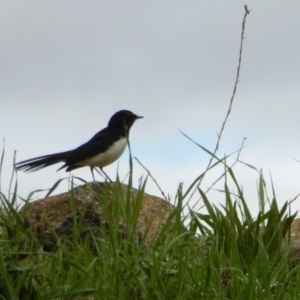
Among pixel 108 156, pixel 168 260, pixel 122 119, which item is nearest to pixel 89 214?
pixel 168 260

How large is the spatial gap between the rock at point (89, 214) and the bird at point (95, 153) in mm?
4254

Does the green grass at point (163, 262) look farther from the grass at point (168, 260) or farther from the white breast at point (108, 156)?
the white breast at point (108, 156)

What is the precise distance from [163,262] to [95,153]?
6.04 metres

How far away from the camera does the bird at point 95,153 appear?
10336mm

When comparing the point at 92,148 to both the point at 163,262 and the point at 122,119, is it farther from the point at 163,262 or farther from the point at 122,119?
the point at 163,262

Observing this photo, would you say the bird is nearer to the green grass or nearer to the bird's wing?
the bird's wing

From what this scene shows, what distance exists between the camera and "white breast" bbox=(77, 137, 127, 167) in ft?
33.7

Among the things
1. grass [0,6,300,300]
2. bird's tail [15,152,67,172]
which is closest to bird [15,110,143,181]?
bird's tail [15,152,67,172]

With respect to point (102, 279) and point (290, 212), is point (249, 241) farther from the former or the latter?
point (102, 279)

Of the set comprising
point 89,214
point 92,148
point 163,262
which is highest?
point 92,148

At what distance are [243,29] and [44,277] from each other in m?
2.13

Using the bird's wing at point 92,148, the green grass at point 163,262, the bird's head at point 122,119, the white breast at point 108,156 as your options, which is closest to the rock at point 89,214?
the green grass at point 163,262

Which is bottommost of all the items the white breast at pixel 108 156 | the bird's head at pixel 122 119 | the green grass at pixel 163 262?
the green grass at pixel 163 262

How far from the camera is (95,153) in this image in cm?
1037
